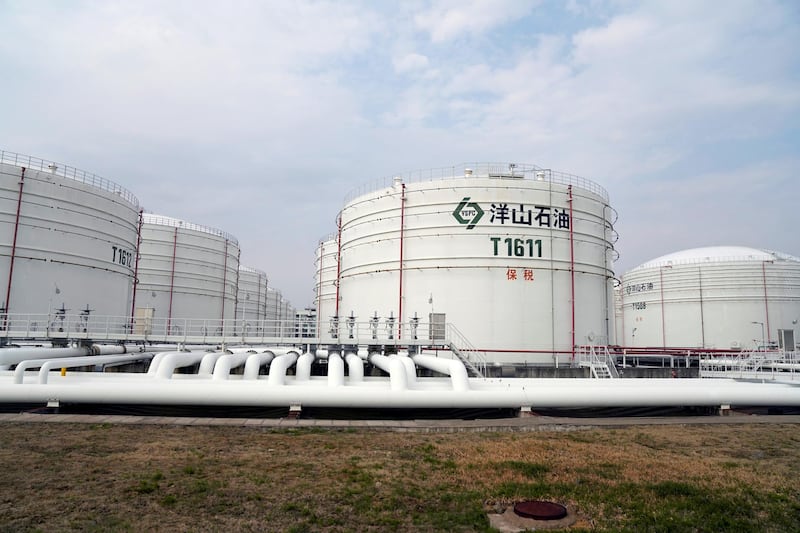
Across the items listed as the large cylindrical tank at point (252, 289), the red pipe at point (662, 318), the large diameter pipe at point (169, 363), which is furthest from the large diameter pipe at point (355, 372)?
the large cylindrical tank at point (252, 289)

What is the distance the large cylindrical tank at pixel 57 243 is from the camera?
27250 mm

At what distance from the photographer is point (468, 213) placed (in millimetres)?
28422

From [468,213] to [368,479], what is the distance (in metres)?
20.7

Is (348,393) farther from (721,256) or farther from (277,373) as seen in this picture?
(721,256)

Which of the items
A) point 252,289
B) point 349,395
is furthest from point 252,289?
point 349,395

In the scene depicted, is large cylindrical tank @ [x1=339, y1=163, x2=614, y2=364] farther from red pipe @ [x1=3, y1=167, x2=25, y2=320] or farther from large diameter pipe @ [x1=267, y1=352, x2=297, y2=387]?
red pipe @ [x1=3, y1=167, x2=25, y2=320]

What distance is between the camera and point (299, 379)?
1814 cm

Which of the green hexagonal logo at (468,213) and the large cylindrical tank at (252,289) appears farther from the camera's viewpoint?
the large cylindrical tank at (252,289)

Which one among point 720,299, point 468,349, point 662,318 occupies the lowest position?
point 468,349

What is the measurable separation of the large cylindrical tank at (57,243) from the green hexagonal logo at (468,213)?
773 inches

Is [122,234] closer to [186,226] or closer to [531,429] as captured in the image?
[186,226]

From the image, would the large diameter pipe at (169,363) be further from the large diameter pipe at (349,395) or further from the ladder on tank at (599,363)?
the ladder on tank at (599,363)

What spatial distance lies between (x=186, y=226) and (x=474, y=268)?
3166cm

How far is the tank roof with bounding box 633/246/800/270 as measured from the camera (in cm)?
5017
